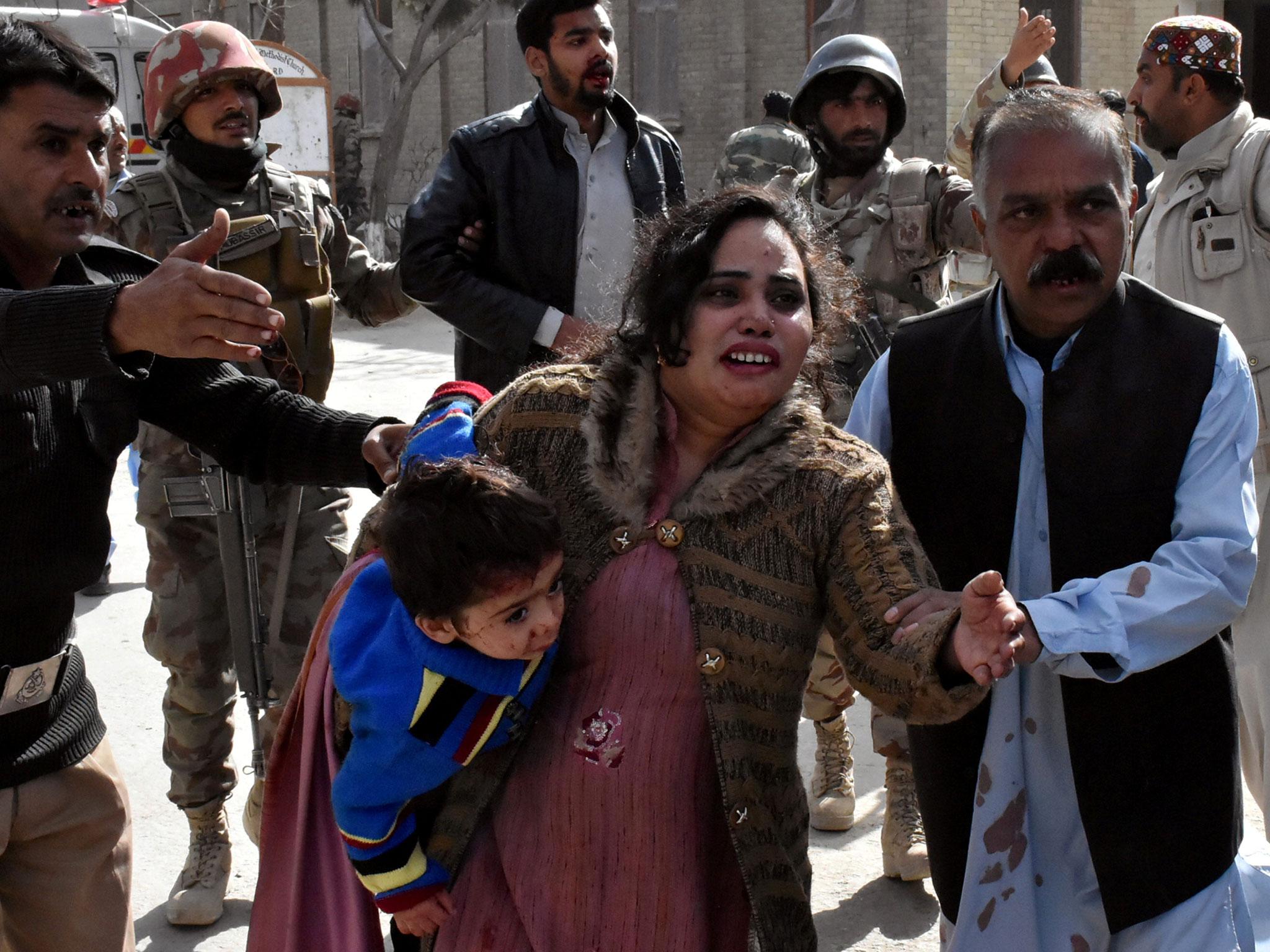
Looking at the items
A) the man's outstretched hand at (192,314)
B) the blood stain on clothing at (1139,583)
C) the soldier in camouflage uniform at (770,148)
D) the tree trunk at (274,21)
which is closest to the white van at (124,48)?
the tree trunk at (274,21)

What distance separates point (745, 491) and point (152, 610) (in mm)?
2530

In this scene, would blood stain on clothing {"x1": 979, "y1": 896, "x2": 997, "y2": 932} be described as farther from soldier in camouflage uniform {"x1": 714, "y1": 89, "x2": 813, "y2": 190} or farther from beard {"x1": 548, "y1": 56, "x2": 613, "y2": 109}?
soldier in camouflage uniform {"x1": 714, "y1": 89, "x2": 813, "y2": 190}

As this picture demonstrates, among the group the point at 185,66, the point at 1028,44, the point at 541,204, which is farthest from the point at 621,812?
the point at 1028,44

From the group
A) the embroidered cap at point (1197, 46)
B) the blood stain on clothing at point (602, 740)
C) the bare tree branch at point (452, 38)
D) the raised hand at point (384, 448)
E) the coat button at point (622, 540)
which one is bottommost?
the blood stain on clothing at point (602, 740)

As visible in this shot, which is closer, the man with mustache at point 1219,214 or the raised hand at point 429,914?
the raised hand at point 429,914

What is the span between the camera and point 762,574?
7.38 ft

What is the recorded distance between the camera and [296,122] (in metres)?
16.4

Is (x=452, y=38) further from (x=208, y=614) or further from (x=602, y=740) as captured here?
(x=602, y=740)

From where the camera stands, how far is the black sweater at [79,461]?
97.1 inches

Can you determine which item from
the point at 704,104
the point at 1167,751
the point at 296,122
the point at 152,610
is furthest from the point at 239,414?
the point at 704,104

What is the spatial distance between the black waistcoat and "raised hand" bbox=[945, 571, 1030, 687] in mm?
418

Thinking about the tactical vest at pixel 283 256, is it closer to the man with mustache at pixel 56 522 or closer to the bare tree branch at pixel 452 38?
the man with mustache at pixel 56 522

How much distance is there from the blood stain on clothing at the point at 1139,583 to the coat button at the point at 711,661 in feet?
2.04

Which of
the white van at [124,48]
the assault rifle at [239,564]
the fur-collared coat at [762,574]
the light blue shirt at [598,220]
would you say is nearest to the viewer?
the fur-collared coat at [762,574]
